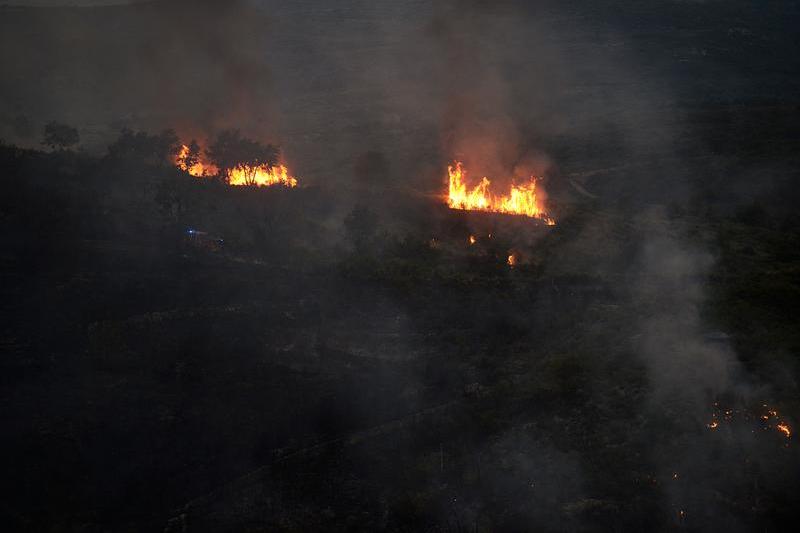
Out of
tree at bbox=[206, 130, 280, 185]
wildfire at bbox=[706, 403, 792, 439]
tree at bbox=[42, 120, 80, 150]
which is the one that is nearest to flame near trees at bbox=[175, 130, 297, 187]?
tree at bbox=[206, 130, 280, 185]

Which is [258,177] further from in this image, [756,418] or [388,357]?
[756,418]

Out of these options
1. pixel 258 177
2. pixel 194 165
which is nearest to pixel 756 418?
pixel 258 177

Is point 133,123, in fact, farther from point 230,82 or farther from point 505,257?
point 505,257

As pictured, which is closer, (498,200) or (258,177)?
(498,200)

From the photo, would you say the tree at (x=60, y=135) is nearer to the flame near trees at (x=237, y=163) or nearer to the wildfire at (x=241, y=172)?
the wildfire at (x=241, y=172)

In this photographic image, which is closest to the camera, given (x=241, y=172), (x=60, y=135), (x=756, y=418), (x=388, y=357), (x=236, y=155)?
(x=756, y=418)

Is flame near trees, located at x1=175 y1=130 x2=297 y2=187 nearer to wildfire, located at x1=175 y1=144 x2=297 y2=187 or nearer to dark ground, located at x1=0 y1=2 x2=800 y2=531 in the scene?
wildfire, located at x1=175 y1=144 x2=297 y2=187

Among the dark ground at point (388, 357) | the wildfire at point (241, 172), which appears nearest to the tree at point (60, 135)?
the dark ground at point (388, 357)

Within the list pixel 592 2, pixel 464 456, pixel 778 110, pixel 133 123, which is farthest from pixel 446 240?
pixel 592 2
